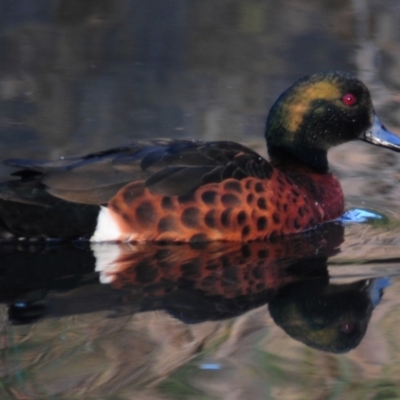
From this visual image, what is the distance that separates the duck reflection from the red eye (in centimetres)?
87

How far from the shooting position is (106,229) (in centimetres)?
579

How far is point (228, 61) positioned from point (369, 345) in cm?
600

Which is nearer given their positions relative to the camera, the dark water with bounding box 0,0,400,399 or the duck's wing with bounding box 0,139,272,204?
the dark water with bounding box 0,0,400,399

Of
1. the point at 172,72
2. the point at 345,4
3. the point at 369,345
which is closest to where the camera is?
the point at 369,345

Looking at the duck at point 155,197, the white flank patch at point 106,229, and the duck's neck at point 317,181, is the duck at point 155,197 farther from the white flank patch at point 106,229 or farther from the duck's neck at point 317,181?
the duck's neck at point 317,181

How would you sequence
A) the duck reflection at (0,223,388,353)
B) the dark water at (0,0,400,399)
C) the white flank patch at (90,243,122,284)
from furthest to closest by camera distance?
the white flank patch at (90,243,122,284) < the duck reflection at (0,223,388,353) < the dark water at (0,0,400,399)

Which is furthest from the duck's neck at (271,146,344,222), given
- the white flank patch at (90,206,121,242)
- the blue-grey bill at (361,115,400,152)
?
the white flank patch at (90,206,121,242)

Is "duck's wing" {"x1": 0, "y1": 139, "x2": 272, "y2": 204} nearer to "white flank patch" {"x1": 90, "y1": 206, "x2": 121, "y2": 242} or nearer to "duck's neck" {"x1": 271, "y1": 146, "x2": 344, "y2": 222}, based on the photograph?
"white flank patch" {"x1": 90, "y1": 206, "x2": 121, "y2": 242}

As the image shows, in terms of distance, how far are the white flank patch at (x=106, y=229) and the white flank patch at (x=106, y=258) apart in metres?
0.03

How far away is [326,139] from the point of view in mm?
6504

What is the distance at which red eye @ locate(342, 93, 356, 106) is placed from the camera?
6.39 meters

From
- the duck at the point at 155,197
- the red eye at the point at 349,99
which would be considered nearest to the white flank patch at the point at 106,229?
the duck at the point at 155,197

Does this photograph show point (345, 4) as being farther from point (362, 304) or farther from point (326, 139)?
point (362, 304)

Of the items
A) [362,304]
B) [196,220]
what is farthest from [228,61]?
[362,304]
